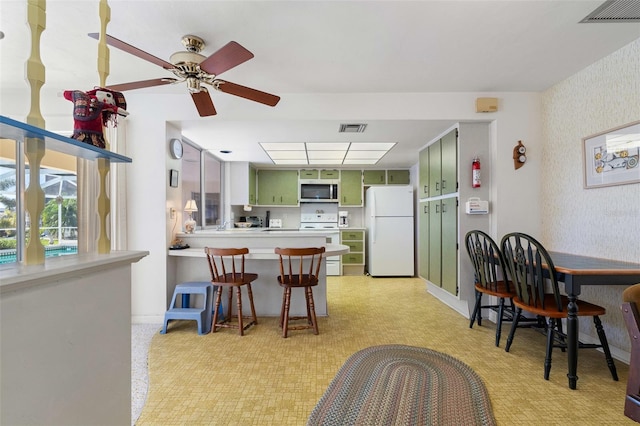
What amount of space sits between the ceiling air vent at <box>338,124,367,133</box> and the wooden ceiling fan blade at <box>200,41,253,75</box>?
5.68 feet

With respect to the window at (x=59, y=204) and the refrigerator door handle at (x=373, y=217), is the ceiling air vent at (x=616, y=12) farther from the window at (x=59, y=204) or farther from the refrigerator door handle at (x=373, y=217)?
the window at (x=59, y=204)

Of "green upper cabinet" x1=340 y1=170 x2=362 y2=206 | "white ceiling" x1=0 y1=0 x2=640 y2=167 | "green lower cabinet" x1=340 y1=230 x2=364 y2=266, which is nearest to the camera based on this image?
"white ceiling" x1=0 y1=0 x2=640 y2=167

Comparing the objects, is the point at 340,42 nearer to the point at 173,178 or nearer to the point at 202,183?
the point at 173,178

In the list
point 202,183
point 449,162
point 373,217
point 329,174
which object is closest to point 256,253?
point 202,183

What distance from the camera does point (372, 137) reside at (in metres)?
3.90

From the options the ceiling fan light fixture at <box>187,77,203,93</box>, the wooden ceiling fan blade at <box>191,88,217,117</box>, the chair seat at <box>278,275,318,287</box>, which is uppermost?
the ceiling fan light fixture at <box>187,77,203,93</box>

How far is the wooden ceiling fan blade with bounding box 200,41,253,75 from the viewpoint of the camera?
1678 millimetres

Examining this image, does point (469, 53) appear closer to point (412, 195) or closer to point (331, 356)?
point (331, 356)

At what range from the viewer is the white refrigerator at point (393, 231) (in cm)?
544

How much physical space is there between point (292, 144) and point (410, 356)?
313 cm

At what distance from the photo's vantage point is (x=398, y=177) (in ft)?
20.3

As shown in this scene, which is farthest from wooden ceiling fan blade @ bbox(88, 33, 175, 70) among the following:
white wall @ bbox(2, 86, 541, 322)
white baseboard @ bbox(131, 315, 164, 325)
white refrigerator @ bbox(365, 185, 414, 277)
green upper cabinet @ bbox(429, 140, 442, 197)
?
white refrigerator @ bbox(365, 185, 414, 277)

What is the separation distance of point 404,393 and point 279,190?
4815mm

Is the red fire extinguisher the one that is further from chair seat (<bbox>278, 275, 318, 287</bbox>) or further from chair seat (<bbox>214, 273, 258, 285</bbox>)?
chair seat (<bbox>214, 273, 258, 285</bbox>)
